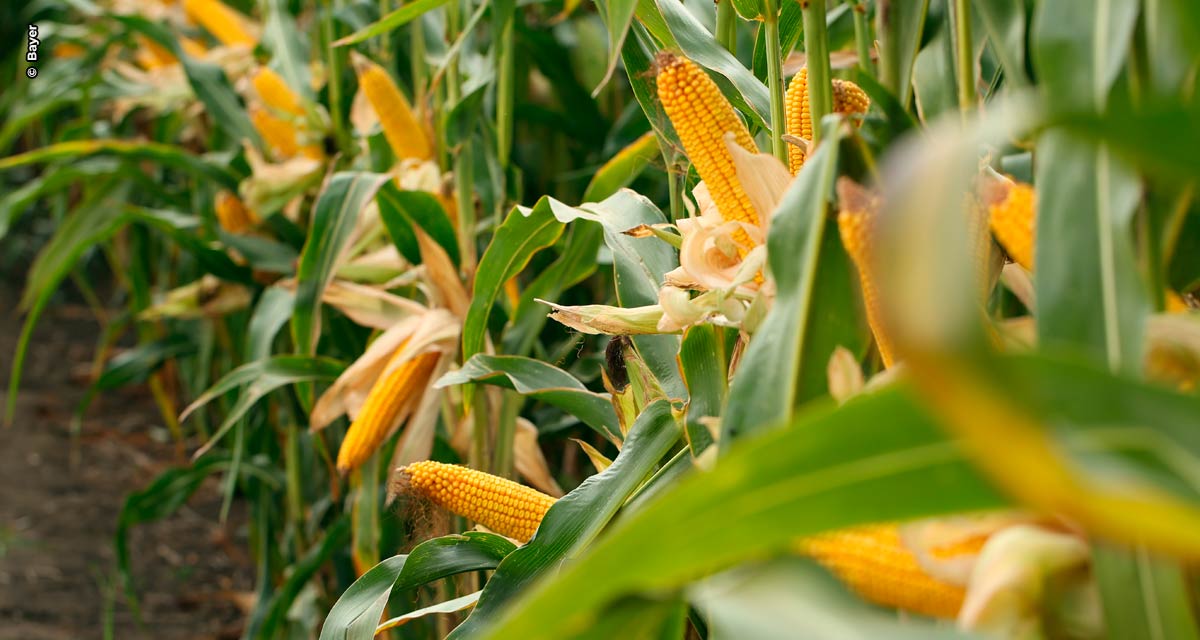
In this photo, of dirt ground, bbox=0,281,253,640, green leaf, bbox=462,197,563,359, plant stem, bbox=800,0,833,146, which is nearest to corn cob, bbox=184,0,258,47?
dirt ground, bbox=0,281,253,640

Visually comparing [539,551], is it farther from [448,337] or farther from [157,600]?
[157,600]

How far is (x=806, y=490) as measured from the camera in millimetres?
350

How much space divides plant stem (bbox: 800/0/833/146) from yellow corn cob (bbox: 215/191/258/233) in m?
1.33

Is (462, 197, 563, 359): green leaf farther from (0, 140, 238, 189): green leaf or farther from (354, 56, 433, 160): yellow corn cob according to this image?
(0, 140, 238, 189): green leaf

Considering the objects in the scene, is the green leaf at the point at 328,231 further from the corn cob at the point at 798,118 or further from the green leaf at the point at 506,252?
the corn cob at the point at 798,118

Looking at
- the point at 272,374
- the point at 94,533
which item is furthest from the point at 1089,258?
the point at 94,533

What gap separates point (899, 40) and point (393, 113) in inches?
35.9

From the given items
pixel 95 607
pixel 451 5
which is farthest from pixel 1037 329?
pixel 95 607

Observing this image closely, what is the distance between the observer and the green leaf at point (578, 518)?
709 mm

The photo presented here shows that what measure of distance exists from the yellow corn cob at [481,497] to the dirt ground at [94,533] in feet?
4.86

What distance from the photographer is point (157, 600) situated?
226 centimetres

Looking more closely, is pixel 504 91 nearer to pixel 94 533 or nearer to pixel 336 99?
pixel 336 99

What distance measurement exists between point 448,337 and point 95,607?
147 cm

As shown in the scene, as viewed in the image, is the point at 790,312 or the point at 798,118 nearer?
the point at 790,312
